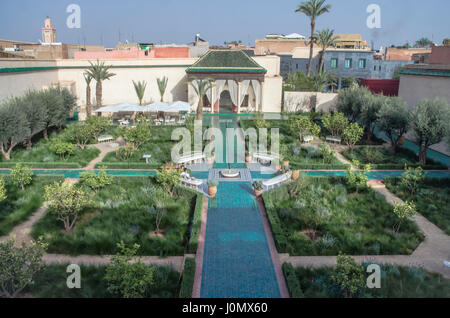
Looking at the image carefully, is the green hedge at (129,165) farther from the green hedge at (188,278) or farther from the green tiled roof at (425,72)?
the green tiled roof at (425,72)

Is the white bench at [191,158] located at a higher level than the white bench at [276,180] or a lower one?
higher

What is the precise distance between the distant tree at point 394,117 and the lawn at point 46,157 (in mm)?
17636

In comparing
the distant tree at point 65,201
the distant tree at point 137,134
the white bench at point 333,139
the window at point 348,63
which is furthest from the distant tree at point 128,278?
the window at point 348,63

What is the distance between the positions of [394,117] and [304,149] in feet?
18.6

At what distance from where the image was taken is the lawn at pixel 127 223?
39.7 feet

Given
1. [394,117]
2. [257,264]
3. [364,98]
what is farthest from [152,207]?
[364,98]

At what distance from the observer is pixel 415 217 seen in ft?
48.6

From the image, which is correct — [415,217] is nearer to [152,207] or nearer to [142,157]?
[152,207]

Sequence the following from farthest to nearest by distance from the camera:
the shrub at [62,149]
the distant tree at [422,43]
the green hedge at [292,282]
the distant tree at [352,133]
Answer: the distant tree at [422,43], the distant tree at [352,133], the shrub at [62,149], the green hedge at [292,282]

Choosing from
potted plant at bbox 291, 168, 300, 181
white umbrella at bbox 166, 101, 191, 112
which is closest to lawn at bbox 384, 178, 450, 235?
potted plant at bbox 291, 168, 300, 181

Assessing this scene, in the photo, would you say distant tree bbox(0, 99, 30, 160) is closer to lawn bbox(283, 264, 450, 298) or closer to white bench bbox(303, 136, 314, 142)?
lawn bbox(283, 264, 450, 298)

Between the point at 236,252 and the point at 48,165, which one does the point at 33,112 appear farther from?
the point at 236,252

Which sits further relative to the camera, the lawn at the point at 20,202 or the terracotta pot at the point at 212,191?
the terracotta pot at the point at 212,191

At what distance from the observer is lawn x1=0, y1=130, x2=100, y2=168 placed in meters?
19.6
